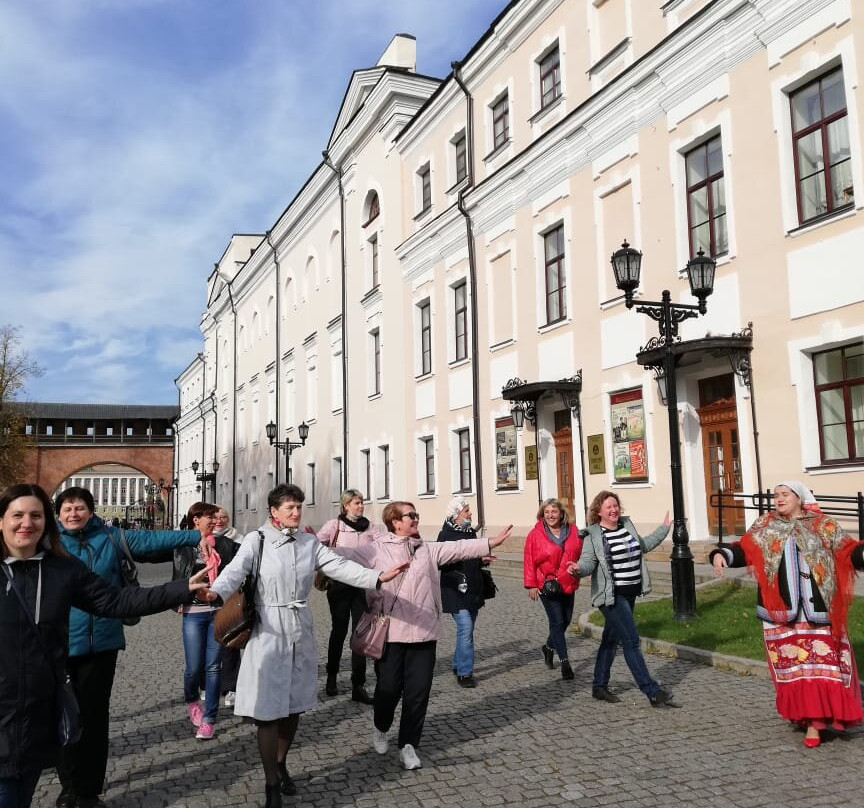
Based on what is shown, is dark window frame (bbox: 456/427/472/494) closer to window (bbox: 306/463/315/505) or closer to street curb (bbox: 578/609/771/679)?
window (bbox: 306/463/315/505)

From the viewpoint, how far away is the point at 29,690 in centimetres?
367

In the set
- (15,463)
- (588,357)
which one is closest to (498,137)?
(588,357)

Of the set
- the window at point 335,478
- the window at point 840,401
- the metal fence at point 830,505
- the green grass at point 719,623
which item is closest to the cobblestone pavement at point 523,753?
the green grass at point 719,623

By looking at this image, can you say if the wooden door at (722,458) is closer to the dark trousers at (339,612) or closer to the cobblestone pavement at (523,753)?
the cobblestone pavement at (523,753)

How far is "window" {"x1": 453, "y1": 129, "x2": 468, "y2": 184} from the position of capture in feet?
79.2

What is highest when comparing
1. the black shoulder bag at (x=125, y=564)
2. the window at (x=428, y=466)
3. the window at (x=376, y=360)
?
the window at (x=376, y=360)

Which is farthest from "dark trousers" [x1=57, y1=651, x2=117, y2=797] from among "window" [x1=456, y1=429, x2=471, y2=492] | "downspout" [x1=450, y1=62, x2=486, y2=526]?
"window" [x1=456, y1=429, x2=471, y2=492]

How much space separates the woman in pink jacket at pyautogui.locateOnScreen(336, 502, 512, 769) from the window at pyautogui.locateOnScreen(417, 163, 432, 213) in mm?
21031

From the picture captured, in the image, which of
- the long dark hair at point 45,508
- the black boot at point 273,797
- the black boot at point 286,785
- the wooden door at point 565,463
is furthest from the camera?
the wooden door at point 565,463

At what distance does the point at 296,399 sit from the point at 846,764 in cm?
3362

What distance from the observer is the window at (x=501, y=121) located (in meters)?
22.1

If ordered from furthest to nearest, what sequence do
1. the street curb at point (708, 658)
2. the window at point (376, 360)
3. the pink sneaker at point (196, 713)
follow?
the window at point (376, 360)
the street curb at point (708, 658)
the pink sneaker at point (196, 713)

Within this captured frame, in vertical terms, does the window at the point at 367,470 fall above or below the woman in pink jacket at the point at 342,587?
above

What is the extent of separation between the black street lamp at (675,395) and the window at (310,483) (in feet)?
81.8
